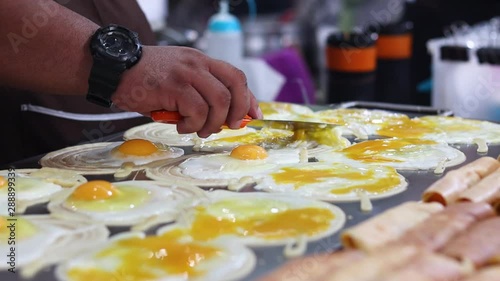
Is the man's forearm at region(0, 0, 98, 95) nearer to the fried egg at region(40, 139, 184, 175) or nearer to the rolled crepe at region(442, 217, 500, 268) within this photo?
the fried egg at region(40, 139, 184, 175)

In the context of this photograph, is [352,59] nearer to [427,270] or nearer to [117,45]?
[117,45]

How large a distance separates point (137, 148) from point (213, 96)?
0.97 ft

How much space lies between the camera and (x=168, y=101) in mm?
1755

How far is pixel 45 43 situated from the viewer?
1.73 m

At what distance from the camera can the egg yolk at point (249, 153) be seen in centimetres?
182

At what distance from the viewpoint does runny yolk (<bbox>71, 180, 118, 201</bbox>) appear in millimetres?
1457

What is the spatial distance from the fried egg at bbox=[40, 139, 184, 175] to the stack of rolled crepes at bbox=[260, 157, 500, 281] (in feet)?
2.56

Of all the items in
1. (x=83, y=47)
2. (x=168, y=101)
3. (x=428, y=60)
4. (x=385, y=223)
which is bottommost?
(x=428, y=60)

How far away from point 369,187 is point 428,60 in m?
3.62

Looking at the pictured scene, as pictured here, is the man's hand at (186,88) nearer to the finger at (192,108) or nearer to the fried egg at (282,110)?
the finger at (192,108)

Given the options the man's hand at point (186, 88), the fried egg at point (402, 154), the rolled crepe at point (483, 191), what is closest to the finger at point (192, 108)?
the man's hand at point (186, 88)

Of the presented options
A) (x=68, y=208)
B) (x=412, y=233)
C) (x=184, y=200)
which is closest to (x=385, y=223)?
(x=412, y=233)

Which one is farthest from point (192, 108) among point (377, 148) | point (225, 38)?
point (225, 38)

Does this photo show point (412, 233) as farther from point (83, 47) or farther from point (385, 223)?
point (83, 47)
